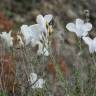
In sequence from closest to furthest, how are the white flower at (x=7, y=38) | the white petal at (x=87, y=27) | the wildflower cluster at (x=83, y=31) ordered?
the wildflower cluster at (x=83, y=31) → the white petal at (x=87, y=27) → the white flower at (x=7, y=38)

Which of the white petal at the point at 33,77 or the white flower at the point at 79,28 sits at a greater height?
the white flower at the point at 79,28

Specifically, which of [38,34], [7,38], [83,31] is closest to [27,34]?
[38,34]

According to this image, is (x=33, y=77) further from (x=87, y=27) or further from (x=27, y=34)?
(x=87, y=27)

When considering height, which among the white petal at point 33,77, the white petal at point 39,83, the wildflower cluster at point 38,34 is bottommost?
the white petal at point 39,83

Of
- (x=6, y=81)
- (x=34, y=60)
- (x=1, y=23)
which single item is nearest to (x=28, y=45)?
(x=34, y=60)

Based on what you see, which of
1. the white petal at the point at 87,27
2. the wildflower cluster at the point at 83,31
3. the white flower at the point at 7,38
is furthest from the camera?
the white flower at the point at 7,38

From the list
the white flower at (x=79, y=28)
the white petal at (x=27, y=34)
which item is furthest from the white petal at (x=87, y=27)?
the white petal at (x=27, y=34)

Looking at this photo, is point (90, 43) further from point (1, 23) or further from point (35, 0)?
point (35, 0)

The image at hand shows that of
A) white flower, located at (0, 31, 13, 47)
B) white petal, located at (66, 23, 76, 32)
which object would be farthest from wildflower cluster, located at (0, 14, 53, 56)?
A: white petal, located at (66, 23, 76, 32)

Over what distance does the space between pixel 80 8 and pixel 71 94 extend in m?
5.18

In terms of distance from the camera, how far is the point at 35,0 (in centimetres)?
818

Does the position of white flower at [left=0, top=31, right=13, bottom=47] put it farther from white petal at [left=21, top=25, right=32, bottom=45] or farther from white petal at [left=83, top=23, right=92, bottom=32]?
white petal at [left=83, top=23, right=92, bottom=32]

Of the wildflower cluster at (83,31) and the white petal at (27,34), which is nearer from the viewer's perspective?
the wildflower cluster at (83,31)

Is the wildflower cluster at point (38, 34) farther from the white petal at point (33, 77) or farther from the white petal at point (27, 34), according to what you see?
the white petal at point (33, 77)
